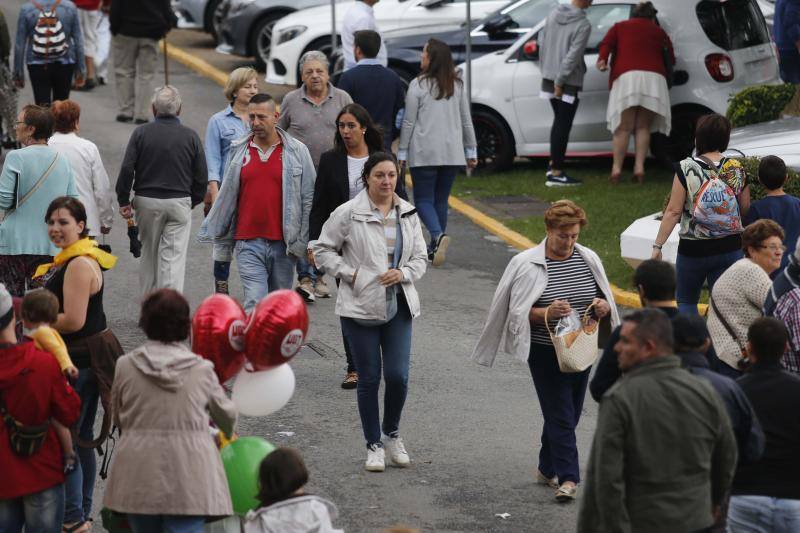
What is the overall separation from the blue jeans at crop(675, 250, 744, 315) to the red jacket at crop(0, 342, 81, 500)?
444cm

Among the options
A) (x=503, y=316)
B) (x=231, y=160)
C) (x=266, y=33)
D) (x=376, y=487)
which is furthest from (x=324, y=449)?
(x=266, y=33)

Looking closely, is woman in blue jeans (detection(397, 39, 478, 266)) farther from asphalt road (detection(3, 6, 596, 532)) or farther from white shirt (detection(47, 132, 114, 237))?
white shirt (detection(47, 132, 114, 237))

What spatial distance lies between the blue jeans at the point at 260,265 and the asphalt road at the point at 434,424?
0.73 meters

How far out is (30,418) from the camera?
604cm

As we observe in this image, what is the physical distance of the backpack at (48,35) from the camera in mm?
15789

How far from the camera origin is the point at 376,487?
7887 mm

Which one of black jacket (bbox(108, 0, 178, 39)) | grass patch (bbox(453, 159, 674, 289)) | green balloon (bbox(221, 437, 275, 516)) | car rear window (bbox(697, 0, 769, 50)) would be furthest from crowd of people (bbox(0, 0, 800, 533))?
black jacket (bbox(108, 0, 178, 39))

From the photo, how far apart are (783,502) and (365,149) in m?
4.06

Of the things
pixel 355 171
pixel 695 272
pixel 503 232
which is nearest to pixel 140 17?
pixel 503 232

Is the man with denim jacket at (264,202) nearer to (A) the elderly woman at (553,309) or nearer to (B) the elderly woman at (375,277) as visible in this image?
(B) the elderly woman at (375,277)

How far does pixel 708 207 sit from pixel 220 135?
12.4 ft

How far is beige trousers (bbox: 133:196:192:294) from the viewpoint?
10.3 metres

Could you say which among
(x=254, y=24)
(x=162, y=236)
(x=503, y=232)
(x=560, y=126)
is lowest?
(x=503, y=232)

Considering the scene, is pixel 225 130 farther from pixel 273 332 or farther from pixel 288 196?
pixel 273 332
